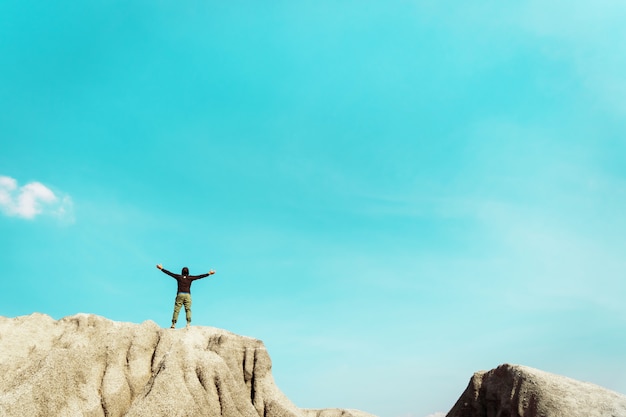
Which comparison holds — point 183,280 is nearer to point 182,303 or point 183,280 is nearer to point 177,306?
point 182,303

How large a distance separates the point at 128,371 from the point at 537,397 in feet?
67.7

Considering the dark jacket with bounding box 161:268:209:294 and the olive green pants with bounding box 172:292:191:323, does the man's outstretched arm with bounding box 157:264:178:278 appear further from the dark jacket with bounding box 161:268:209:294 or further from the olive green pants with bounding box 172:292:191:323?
the olive green pants with bounding box 172:292:191:323

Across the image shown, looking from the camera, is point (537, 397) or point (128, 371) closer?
point (537, 397)

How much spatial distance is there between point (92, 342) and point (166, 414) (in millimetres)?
6932

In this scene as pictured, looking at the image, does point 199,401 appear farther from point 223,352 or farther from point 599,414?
point 599,414

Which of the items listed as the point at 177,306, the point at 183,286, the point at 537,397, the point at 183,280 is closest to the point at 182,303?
the point at 177,306

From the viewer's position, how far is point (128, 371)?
28.0 metres

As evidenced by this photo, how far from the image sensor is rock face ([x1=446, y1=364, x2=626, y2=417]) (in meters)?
23.6

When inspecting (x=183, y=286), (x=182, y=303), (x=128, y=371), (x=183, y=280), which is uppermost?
(x=183, y=280)

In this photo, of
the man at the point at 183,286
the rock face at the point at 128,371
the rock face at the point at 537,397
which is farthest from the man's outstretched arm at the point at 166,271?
the rock face at the point at 537,397

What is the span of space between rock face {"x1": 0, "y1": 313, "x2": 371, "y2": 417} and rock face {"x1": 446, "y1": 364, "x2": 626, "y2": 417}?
10514 millimetres

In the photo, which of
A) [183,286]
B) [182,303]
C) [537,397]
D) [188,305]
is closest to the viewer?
[537,397]

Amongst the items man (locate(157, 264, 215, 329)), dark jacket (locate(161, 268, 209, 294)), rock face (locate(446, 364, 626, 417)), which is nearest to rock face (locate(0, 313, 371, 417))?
man (locate(157, 264, 215, 329))

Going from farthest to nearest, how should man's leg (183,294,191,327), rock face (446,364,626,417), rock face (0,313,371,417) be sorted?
man's leg (183,294,191,327) → rock face (0,313,371,417) → rock face (446,364,626,417)
